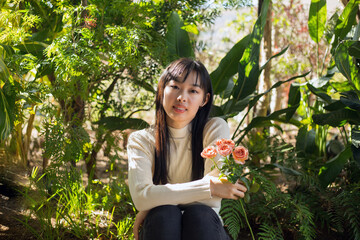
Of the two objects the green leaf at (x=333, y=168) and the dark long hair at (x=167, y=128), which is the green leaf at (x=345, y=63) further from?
the dark long hair at (x=167, y=128)

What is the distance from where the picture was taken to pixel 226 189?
146 centimetres

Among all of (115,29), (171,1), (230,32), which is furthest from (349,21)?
(230,32)

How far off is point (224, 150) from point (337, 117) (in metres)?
1.07

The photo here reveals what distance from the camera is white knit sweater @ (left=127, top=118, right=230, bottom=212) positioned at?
4.84 feet

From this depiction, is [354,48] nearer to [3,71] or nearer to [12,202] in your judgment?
[3,71]

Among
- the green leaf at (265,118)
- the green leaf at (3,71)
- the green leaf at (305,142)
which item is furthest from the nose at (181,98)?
the green leaf at (305,142)

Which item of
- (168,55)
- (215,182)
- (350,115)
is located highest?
(168,55)

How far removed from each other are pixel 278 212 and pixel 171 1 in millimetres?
1475

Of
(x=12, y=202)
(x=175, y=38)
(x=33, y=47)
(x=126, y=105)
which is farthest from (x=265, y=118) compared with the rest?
(x=12, y=202)

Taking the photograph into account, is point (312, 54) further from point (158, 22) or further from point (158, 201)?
point (158, 201)

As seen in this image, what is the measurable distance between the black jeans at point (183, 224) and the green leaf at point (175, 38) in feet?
3.81

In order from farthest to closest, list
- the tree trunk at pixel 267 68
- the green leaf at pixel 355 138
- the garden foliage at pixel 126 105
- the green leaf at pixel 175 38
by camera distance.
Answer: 1. the tree trunk at pixel 267 68
2. the green leaf at pixel 175 38
3. the green leaf at pixel 355 138
4. the garden foliage at pixel 126 105

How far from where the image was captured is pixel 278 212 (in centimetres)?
236

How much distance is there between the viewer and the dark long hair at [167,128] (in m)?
1.65
